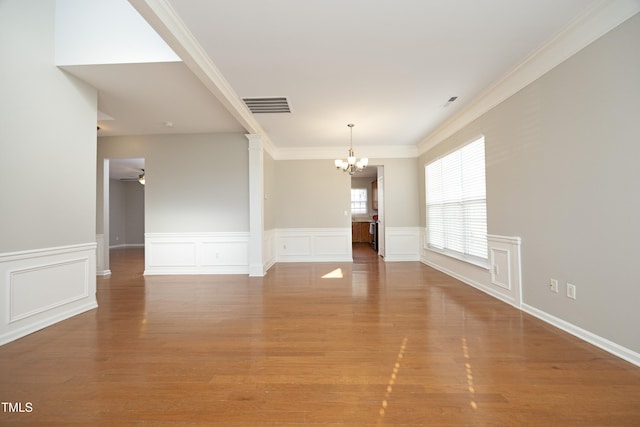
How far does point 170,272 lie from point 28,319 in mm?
2918

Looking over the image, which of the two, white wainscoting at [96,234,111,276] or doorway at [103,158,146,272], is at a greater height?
doorway at [103,158,146,272]

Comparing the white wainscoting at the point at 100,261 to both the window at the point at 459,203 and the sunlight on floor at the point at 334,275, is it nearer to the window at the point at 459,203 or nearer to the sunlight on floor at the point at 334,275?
the sunlight on floor at the point at 334,275

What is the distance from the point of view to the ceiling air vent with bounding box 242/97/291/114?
4082 millimetres

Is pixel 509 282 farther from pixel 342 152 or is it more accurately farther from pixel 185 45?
pixel 342 152

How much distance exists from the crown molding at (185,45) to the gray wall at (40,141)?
158 centimetres

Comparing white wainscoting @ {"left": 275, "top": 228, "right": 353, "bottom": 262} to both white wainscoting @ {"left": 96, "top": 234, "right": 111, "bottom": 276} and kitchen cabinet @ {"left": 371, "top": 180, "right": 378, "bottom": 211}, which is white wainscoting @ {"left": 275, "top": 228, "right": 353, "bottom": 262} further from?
kitchen cabinet @ {"left": 371, "top": 180, "right": 378, "bottom": 211}

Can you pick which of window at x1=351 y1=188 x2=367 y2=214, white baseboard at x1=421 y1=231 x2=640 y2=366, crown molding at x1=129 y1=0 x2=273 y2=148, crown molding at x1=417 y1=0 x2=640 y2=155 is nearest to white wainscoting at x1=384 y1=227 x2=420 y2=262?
white baseboard at x1=421 y1=231 x2=640 y2=366

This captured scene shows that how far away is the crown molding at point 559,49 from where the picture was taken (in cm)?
220

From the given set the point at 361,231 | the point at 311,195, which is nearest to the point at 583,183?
the point at 311,195

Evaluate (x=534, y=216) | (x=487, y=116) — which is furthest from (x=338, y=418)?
(x=487, y=116)

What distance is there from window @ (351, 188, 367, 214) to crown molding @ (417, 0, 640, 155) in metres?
7.26

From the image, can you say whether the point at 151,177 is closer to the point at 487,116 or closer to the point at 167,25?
the point at 167,25

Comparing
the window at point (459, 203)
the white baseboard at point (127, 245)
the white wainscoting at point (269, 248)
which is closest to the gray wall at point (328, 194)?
the white wainscoting at point (269, 248)

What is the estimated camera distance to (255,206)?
5.43 metres
